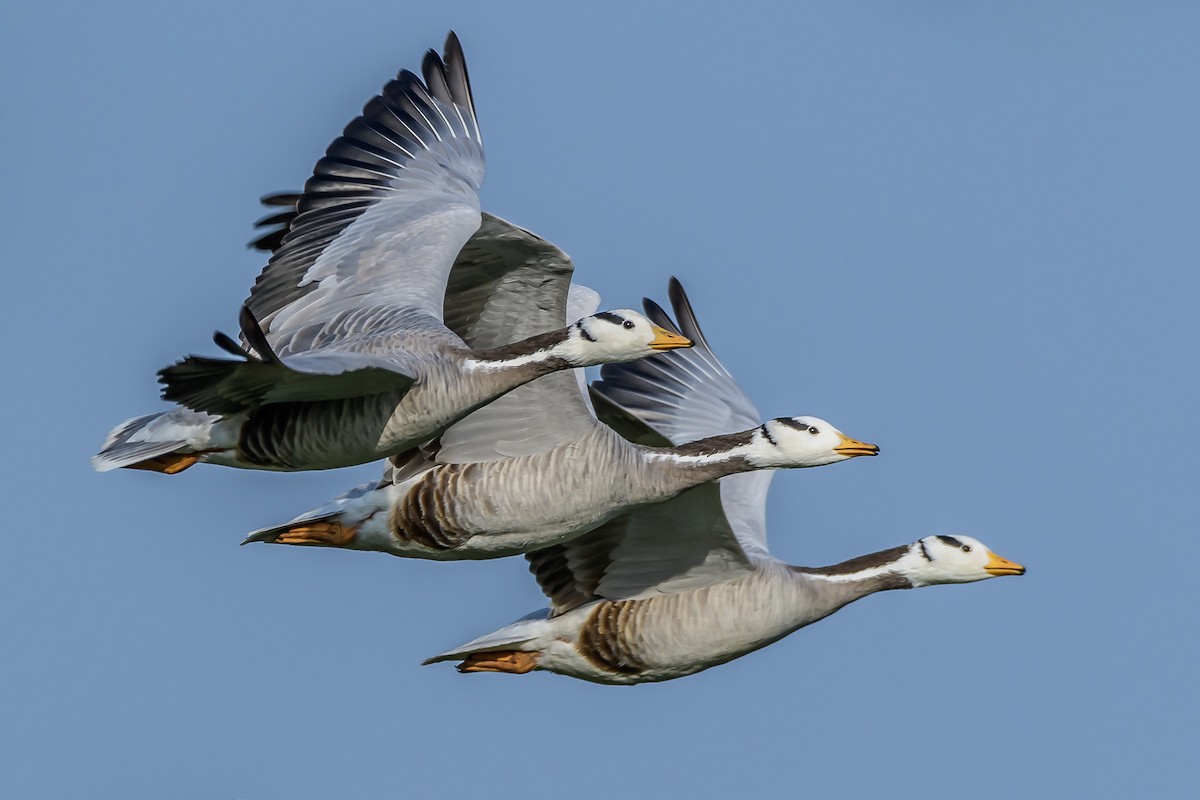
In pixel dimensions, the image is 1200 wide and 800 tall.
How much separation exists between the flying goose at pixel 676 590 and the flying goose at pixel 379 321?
60.9 inches

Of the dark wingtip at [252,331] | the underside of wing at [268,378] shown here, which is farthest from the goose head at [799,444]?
the dark wingtip at [252,331]

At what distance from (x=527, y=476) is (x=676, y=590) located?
1.54 meters

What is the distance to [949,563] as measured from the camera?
14703mm

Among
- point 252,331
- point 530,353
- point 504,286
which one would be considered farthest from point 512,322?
point 252,331

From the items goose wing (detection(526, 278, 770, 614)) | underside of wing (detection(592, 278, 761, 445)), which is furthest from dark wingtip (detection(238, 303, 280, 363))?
underside of wing (detection(592, 278, 761, 445))

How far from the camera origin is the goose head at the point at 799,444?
14023mm

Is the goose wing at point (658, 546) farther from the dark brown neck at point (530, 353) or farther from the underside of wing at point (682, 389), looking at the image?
the dark brown neck at point (530, 353)

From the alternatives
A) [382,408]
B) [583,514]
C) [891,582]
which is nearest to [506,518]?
[583,514]

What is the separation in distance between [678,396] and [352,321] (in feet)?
15.4

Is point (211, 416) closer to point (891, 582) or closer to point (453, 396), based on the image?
point (453, 396)

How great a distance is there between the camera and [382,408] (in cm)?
1252

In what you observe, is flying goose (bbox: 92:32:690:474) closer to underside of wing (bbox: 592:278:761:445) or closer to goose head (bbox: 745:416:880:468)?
goose head (bbox: 745:416:880:468)

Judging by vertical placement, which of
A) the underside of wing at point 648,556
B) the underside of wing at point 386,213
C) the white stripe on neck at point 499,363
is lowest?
the underside of wing at point 648,556

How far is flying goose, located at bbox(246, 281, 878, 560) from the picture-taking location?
13352mm
